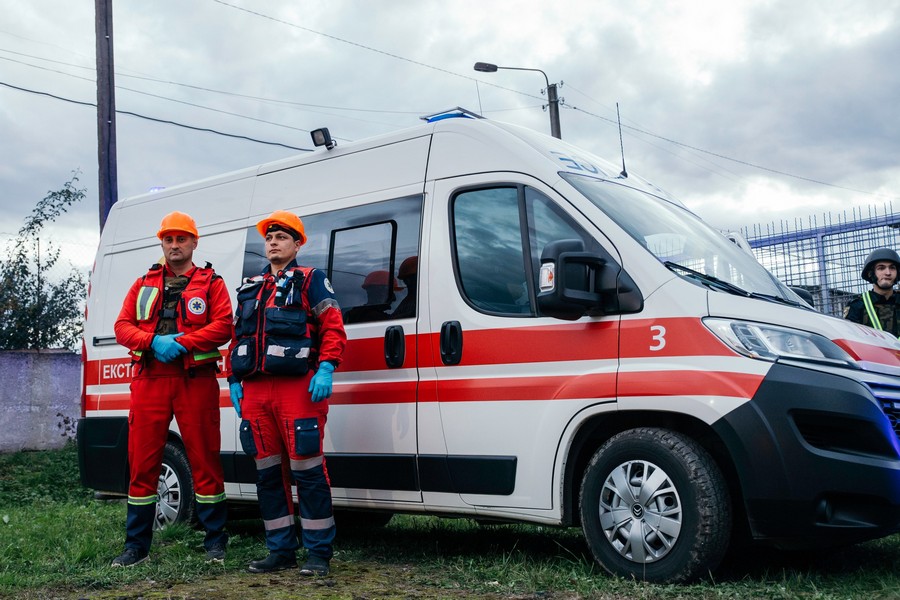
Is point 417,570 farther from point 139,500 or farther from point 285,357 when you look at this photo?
point 139,500

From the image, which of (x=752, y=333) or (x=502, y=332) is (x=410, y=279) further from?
(x=752, y=333)

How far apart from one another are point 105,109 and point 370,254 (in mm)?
7685

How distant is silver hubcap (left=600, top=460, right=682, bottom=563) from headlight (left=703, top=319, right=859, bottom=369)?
2.24ft

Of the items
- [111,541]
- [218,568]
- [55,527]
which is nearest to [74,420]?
[55,527]

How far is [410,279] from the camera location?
538 centimetres

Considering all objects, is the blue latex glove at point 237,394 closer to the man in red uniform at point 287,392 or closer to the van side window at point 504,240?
the man in red uniform at point 287,392

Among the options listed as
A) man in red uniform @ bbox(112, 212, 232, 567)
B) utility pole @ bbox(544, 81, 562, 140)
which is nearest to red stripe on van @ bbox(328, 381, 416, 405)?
man in red uniform @ bbox(112, 212, 232, 567)

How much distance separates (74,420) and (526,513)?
9.19 metres

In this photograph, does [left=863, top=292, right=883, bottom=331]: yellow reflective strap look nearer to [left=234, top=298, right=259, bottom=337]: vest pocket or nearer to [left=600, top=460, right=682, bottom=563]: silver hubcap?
[left=600, top=460, right=682, bottom=563]: silver hubcap

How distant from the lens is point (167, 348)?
5352 mm

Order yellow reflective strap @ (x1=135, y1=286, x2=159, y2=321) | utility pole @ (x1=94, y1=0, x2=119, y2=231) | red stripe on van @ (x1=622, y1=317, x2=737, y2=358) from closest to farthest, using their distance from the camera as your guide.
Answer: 1. red stripe on van @ (x1=622, y1=317, x2=737, y2=358)
2. yellow reflective strap @ (x1=135, y1=286, x2=159, y2=321)
3. utility pole @ (x1=94, y1=0, x2=119, y2=231)

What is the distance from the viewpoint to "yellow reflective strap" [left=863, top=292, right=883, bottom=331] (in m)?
6.38

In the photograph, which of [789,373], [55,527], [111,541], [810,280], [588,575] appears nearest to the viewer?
[789,373]

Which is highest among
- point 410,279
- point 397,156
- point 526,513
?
point 397,156
